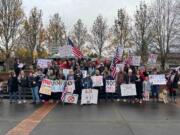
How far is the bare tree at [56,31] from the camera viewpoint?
66.8 metres

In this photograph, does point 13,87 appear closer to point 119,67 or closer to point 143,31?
point 119,67

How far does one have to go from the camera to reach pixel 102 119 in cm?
1712

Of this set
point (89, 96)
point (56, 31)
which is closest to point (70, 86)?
point (89, 96)

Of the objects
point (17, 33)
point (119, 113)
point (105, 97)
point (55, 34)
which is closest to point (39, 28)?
point (55, 34)

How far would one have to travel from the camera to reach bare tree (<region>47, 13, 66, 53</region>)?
66.8 metres

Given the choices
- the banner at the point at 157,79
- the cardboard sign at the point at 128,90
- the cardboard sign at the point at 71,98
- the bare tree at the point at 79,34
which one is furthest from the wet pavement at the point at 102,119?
the bare tree at the point at 79,34

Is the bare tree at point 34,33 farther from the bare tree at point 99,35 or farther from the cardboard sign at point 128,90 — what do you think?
the cardboard sign at point 128,90

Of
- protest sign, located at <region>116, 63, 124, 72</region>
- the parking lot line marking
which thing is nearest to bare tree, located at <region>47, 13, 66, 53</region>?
protest sign, located at <region>116, 63, 124, 72</region>

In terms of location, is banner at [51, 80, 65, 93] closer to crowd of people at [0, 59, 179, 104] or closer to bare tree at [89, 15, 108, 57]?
crowd of people at [0, 59, 179, 104]

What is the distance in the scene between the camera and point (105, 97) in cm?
2588

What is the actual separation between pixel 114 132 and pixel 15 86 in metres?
11.8

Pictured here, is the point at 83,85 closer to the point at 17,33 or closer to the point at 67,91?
the point at 67,91

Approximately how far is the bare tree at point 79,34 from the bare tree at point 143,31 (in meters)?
13.9

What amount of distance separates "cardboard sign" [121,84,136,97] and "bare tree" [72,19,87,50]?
4730 centimetres
